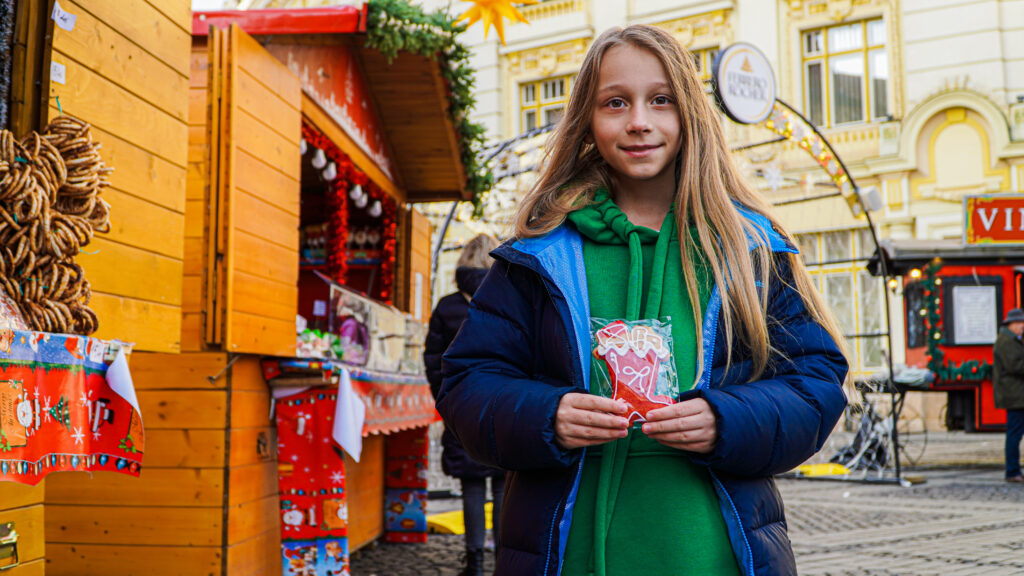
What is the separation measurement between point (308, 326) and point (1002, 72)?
54.9 ft

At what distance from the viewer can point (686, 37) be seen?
2222 cm

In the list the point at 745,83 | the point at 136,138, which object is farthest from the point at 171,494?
the point at 745,83

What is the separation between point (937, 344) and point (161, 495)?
11.5 m

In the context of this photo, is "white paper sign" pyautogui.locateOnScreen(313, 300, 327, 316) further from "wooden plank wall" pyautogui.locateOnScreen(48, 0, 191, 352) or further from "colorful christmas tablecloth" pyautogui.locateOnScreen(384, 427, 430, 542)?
"wooden plank wall" pyautogui.locateOnScreen(48, 0, 191, 352)

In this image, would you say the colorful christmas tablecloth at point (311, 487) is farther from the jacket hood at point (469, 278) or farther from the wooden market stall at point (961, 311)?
the wooden market stall at point (961, 311)

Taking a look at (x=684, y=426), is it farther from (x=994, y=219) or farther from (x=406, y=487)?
(x=994, y=219)

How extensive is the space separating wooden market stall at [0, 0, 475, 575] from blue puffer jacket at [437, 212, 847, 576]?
80.2 inches

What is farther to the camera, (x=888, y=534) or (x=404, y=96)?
(x=404, y=96)

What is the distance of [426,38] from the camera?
6.42 metres

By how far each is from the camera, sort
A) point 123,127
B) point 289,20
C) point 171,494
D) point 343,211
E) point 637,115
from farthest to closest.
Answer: point 343,211 → point 289,20 → point 171,494 → point 123,127 → point 637,115

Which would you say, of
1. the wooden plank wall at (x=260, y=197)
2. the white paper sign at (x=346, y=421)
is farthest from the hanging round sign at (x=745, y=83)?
the white paper sign at (x=346, y=421)

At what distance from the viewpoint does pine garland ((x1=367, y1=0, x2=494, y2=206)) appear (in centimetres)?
611

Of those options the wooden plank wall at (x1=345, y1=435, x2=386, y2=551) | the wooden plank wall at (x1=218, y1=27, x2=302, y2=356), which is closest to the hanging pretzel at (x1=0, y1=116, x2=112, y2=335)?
the wooden plank wall at (x1=218, y1=27, x2=302, y2=356)

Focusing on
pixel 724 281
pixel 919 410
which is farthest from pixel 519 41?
pixel 724 281
